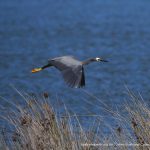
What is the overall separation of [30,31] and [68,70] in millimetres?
17787

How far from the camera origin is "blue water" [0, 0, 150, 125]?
38.5 ft

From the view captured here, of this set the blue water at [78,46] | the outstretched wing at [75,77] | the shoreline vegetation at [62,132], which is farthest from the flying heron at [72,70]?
the blue water at [78,46]

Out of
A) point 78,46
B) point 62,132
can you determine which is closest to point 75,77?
point 62,132

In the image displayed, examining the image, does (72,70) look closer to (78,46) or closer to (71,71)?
(71,71)

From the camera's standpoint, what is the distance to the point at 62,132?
210 inches

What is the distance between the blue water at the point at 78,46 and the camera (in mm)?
11733

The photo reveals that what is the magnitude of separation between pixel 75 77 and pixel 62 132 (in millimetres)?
538

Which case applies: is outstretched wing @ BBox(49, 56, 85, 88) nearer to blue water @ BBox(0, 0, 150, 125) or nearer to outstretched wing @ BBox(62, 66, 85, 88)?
outstretched wing @ BBox(62, 66, 85, 88)

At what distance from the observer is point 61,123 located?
17.5 feet

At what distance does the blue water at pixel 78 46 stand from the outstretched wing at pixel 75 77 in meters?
0.67

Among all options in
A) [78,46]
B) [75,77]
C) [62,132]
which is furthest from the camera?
→ [78,46]

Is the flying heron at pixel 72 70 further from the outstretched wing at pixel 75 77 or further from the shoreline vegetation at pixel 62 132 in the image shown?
the shoreline vegetation at pixel 62 132

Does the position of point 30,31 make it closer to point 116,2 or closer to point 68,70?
point 116,2

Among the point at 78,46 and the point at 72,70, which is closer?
the point at 72,70
